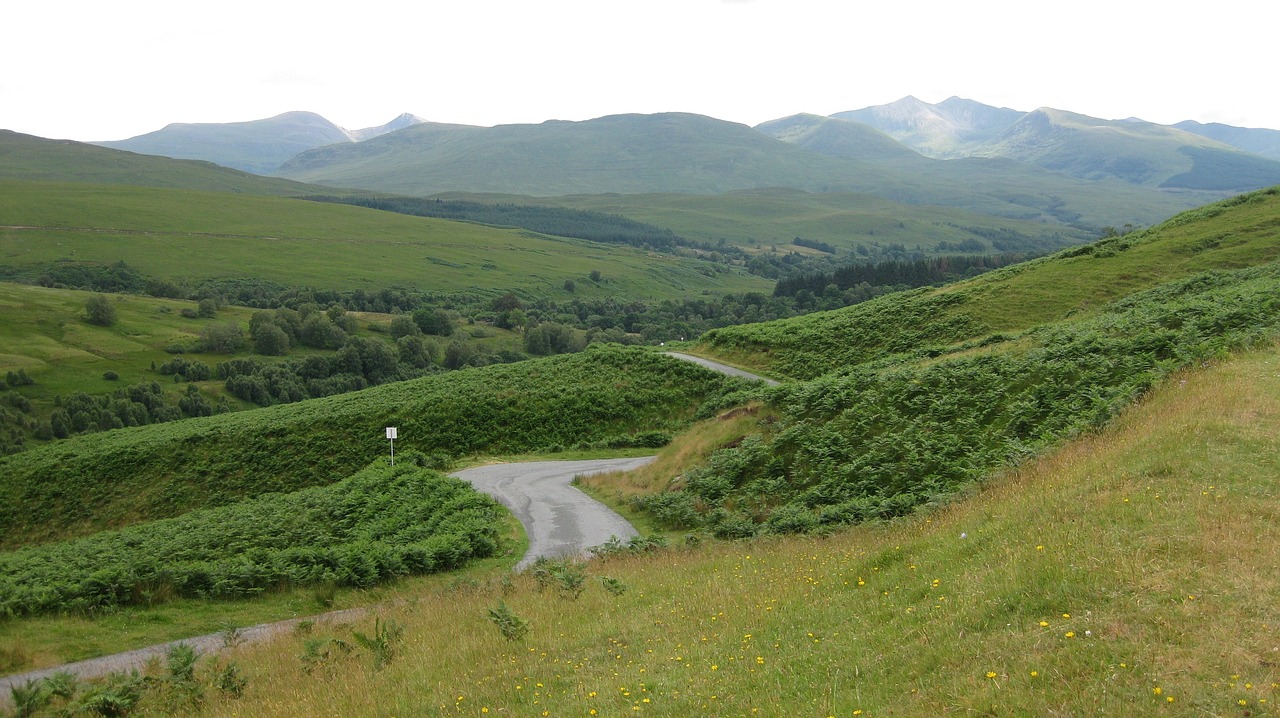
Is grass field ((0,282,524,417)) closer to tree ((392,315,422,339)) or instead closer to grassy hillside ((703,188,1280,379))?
tree ((392,315,422,339))

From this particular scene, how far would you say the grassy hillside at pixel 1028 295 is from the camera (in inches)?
1891

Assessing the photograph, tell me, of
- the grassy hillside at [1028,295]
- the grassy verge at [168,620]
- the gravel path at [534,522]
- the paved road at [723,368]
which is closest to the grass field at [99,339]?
the paved road at [723,368]

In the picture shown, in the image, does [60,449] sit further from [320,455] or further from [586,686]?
[586,686]

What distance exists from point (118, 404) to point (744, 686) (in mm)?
108321

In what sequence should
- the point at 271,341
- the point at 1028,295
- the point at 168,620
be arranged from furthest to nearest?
the point at 271,341, the point at 1028,295, the point at 168,620

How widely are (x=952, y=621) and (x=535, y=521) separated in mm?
18972

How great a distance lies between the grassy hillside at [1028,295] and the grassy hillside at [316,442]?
8423mm

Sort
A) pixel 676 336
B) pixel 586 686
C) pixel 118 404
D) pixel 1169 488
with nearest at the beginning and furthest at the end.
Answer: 1. pixel 586 686
2. pixel 1169 488
3. pixel 118 404
4. pixel 676 336

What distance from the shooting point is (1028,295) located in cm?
5119

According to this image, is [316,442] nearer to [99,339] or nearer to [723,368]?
[723,368]

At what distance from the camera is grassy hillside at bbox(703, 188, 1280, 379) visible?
4803 centimetres

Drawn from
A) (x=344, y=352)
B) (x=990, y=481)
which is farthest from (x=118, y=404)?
(x=990, y=481)

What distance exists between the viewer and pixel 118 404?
97.4 metres

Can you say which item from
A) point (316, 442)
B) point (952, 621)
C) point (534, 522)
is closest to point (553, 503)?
point (534, 522)
